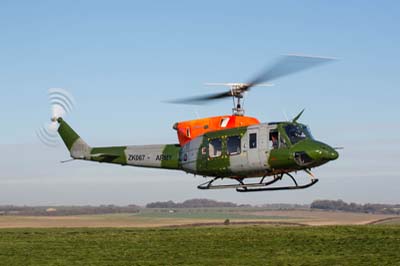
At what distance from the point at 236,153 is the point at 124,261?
6.55 m

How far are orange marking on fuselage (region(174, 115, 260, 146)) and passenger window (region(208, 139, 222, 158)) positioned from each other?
A: 2.96 ft

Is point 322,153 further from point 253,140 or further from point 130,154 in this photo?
point 130,154

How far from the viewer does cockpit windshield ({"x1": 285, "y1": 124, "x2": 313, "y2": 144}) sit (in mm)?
26516

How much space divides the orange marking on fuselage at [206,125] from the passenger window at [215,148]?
90 cm

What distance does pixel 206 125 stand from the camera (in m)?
29.4

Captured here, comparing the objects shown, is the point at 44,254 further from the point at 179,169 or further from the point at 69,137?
the point at 69,137

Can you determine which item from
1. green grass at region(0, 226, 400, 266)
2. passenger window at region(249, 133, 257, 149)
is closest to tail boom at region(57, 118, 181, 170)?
green grass at region(0, 226, 400, 266)

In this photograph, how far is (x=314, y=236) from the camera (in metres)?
34.5

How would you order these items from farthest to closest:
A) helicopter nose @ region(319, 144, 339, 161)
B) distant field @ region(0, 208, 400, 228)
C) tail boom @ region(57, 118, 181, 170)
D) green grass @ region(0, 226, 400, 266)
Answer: distant field @ region(0, 208, 400, 228) → tail boom @ region(57, 118, 181, 170) → helicopter nose @ region(319, 144, 339, 161) → green grass @ region(0, 226, 400, 266)

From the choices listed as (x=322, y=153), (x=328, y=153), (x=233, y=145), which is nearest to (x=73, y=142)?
(x=233, y=145)

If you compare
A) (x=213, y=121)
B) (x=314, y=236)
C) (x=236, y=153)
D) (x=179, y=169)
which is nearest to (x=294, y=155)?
(x=236, y=153)

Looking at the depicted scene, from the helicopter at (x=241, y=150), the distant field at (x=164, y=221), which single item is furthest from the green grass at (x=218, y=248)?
the distant field at (x=164, y=221)

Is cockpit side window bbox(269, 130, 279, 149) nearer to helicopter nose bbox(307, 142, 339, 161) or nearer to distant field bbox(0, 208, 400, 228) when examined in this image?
helicopter nose bbox(307, 142, 339, 161)

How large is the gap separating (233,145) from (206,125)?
2347mm
